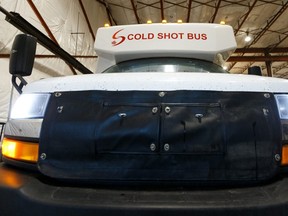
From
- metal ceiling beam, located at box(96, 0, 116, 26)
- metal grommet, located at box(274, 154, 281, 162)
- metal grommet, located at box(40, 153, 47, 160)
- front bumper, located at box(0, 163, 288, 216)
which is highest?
metal ceiling beam, located at box(96, 0, 116, 26)

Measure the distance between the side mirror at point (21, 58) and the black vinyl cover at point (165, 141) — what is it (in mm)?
708

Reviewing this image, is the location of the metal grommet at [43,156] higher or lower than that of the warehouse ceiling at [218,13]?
lower

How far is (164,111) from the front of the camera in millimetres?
1220

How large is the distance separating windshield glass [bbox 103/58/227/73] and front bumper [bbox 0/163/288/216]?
155cm

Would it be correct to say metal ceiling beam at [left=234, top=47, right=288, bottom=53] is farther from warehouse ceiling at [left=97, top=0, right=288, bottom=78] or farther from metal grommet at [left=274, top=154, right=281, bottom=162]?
metal grommet at [left=274, top=154, right=281, bottom=162]

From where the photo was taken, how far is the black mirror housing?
1.75m

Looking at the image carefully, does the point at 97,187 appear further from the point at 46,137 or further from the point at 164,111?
the point at 164,111

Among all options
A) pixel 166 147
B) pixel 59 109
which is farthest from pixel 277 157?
pixel 59 109

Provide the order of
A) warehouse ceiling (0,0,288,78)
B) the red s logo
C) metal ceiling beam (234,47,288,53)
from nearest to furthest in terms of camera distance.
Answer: the red s logo
warehouse ceiling (0,0,288,78)
metal ceiling beam (234,47,288,53)

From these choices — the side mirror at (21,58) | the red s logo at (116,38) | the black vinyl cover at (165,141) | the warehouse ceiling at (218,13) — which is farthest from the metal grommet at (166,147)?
the warehouse ceiling at (218,13)

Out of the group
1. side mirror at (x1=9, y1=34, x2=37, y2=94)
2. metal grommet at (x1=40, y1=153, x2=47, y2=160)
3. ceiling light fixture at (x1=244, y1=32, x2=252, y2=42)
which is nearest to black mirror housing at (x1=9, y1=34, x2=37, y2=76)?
side mirror at (x1=9, y1=34, x2=37, y2=94)

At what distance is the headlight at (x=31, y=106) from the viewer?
134 cm

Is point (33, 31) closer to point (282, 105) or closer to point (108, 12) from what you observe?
point (282, 105)

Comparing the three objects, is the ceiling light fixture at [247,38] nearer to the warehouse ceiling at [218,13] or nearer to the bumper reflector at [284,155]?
the warehouse ceiling at [218,13]
